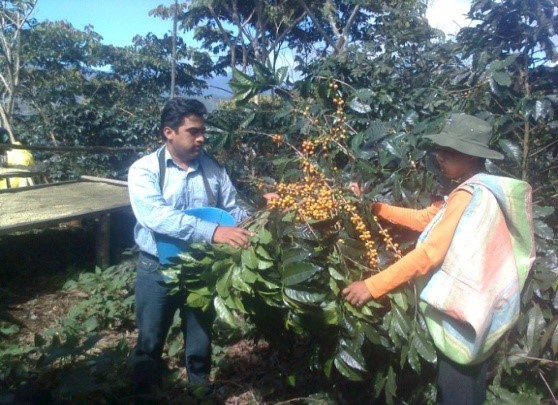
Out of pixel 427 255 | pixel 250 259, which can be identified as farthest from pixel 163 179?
→ pixel 427 255

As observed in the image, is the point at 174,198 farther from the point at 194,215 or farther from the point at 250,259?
the point at 250,259

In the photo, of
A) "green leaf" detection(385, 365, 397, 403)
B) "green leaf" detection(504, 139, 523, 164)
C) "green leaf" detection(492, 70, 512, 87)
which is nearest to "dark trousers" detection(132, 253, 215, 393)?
"green leaf" detection(385, 365, 397, 403)

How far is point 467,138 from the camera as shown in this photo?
221cm

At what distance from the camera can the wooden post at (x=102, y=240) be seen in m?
6.36

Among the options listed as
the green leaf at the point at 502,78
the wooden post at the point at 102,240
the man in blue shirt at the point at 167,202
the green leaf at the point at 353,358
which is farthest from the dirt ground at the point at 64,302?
the green leaf at the point at 502,78

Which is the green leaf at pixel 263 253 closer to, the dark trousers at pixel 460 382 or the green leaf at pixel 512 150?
the dark trousers at pixel 460 382

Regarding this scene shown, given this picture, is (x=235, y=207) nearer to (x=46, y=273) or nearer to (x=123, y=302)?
(x=123, y=302)

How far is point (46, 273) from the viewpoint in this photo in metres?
6.19

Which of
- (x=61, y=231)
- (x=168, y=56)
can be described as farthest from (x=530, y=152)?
(x=168, y=56)

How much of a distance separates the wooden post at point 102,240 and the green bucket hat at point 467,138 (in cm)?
479

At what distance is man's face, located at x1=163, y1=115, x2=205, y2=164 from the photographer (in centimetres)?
296

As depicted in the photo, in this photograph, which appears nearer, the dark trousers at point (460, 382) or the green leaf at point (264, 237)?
the dark trousers at point (460, 382)

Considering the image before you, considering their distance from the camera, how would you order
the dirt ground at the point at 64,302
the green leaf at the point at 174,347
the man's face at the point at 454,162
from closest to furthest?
1. the man's face at the point at 454,162
2. the dirt ground at the point at 64,302
3. the green leaf at the point at 174,347

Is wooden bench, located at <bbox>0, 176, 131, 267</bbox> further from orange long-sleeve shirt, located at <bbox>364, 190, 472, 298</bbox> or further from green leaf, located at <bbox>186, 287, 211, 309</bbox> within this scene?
orange long-sleeve shirt, located at <bbox>364, 190, 472, 298</bbox>
